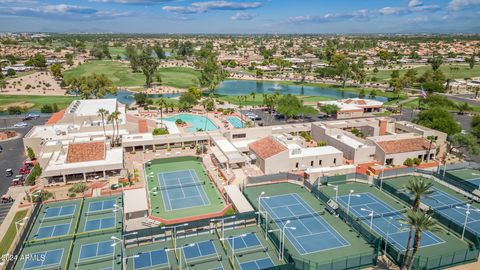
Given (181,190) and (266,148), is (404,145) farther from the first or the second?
(181,190)

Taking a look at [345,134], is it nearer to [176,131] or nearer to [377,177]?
[377,177]

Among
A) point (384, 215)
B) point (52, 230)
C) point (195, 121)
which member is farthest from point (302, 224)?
point (195, 121)

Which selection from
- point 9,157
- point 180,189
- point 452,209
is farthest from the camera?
point 9,157

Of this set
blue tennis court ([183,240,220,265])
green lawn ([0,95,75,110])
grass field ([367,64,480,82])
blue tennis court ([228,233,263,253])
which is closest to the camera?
blue tennis court ([183,240,220,265])

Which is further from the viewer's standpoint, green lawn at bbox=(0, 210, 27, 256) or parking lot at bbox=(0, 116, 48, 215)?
parking lot at bbox=(0, 116, 48, 215)

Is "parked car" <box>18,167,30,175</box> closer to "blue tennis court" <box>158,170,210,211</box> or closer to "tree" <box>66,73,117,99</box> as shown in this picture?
"blue tennis court" <box>158,170,210,211</box>

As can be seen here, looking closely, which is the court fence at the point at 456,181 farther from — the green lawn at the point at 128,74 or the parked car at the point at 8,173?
the green lawn at the point at 128,74

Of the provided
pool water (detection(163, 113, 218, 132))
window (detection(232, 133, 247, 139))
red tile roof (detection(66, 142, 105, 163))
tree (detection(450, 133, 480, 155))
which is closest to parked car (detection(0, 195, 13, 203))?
red tile roof (detection(66, 142, 105, 163))
